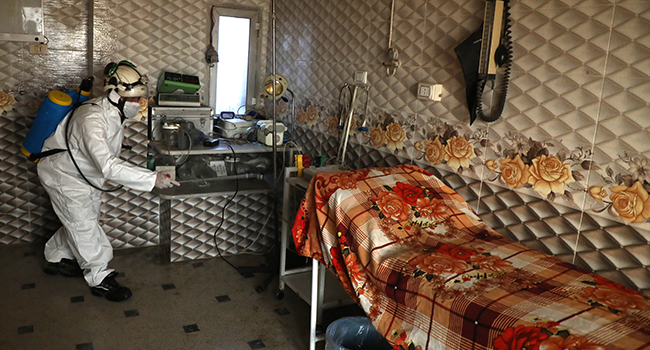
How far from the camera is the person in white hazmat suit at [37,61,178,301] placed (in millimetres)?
3420

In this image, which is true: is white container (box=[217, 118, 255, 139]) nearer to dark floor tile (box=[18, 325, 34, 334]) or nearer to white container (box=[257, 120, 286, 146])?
white container (box=[257, 120, 286, 146])

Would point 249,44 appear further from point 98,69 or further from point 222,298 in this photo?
point 222,298

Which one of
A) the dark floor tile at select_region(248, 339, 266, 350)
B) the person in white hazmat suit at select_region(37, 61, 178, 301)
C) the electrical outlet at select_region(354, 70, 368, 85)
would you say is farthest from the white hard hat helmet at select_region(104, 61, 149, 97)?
the dark floor tile at select_region(248, 339, 266, 350)

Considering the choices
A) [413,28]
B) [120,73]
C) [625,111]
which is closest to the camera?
[625,111]

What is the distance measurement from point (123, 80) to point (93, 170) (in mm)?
677

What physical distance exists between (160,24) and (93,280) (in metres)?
2.26

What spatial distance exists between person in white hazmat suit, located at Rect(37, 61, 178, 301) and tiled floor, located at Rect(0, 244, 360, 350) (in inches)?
8.7

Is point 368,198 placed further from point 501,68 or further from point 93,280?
point 93,280

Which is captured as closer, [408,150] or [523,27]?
[523,27]

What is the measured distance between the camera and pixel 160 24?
14.7 feet

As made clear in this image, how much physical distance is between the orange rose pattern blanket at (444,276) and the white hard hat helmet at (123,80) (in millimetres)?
1631

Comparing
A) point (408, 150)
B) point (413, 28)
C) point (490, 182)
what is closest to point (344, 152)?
point (408, 150)

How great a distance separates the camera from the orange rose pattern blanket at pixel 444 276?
1.75 metres

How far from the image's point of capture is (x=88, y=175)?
362cm
